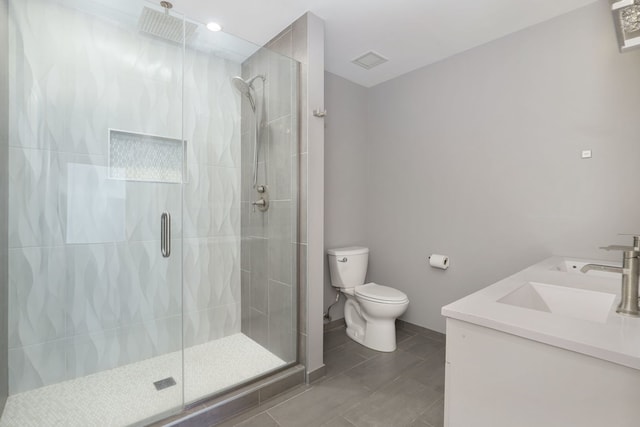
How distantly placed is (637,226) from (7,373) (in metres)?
3.63

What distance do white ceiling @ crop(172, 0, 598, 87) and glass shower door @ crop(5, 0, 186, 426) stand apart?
422 mm

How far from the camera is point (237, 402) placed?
167cm

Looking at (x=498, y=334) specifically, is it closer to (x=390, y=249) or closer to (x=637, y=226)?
(x=637, y=226)

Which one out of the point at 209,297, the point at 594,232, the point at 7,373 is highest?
the point at 594,232

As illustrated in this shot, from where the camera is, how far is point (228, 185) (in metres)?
2.29

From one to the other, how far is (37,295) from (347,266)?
2.10 metres

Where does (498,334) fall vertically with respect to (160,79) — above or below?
below

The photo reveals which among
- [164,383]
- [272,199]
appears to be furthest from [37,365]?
[272,199]

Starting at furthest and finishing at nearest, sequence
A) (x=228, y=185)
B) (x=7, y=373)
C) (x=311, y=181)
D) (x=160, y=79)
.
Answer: (x=228, y=185) → (x=311, y=181) → (x=160, y=79) → (x=7, y=373)

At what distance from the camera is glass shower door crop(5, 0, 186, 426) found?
1.59 metres

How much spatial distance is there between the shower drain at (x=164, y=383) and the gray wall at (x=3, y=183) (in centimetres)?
71

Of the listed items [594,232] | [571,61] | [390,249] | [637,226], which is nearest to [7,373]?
[390,249]

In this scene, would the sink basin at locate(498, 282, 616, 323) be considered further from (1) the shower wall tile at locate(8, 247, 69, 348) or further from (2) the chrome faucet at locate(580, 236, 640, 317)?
(1) the shower wall tile at locate(8, 247, 69, 348)

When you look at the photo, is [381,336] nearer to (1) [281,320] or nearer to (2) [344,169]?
(1) [281,320]
